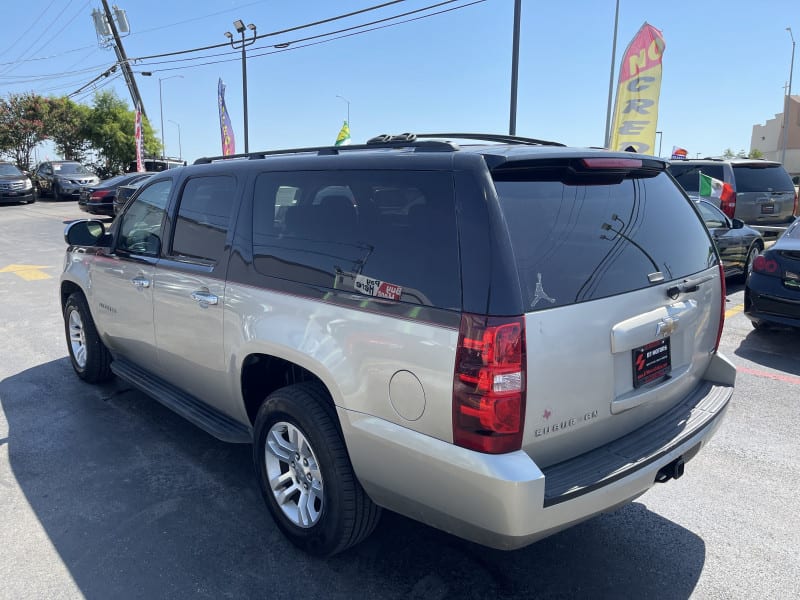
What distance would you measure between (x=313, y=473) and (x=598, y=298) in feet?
5.04

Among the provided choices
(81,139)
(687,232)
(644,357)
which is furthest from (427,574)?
(81,139)

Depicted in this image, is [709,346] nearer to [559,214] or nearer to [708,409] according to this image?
[708,409]

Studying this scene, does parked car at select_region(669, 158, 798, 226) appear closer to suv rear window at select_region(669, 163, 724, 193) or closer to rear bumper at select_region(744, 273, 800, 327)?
suv rear window at select_region(669, 163, 724, 193)

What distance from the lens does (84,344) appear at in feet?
17.0

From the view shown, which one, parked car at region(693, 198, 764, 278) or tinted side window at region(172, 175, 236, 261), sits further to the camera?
parked car at region(693, 198, 764, 278)

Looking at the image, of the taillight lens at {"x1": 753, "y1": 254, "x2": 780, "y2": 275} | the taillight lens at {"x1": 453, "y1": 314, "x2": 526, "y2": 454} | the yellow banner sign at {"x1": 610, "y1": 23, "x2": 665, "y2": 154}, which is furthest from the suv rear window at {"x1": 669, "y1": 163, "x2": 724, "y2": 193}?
the taillight lens at {"x1": 453, "y1": 314, "x2": 526, "y2": 454}

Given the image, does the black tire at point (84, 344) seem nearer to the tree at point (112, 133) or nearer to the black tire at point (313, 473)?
the black tire at point (313, 473)

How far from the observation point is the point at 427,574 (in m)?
2.82

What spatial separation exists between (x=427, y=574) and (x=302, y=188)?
1.94m

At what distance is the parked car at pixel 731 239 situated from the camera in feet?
28.0

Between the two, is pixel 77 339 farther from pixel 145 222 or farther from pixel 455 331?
pixel 455 331

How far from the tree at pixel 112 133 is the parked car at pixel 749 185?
32.6 m

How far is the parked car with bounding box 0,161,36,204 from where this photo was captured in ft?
78.8

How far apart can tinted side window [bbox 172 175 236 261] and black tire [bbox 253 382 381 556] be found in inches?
41.0
